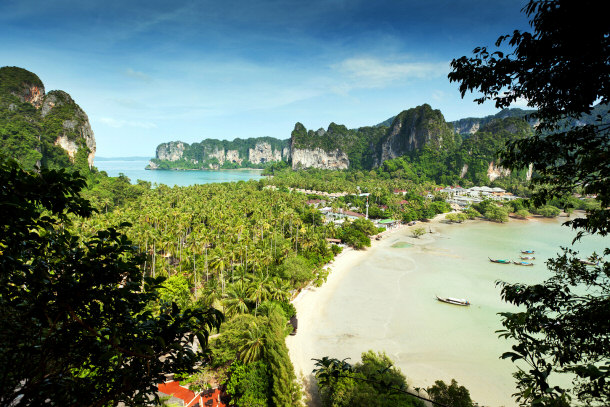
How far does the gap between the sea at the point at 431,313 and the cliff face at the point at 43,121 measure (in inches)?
2771

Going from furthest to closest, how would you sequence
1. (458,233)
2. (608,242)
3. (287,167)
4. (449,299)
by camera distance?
(287,167)
(458,233)
(608,242)
(449,299)

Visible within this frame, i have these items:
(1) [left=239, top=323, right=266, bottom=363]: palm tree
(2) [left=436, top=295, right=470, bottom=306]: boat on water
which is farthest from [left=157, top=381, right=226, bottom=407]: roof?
(2) [left=436, top=295, right=470, bottom=306]: boat on water

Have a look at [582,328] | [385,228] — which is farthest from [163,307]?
[385,228]

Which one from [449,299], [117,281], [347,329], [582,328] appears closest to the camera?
[117,281]

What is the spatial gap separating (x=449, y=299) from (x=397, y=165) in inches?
4515

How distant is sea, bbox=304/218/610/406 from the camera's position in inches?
704

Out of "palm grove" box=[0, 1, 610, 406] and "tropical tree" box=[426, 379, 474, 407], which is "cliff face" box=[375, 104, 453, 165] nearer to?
"tropical tree" box=[426, 379, 474, 407]

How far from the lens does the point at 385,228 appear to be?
56531 mm

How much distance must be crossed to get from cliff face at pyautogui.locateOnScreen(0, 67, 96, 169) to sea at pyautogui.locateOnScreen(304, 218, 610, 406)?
70.4 metres

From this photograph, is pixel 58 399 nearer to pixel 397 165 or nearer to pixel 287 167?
pixel 397 165

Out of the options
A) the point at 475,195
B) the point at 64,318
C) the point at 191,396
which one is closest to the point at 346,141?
the point at 475,195

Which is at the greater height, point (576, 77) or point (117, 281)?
point (576, 77)

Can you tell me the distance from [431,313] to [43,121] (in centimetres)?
9375

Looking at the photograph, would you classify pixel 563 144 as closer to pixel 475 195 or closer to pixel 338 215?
pixel 338 215
